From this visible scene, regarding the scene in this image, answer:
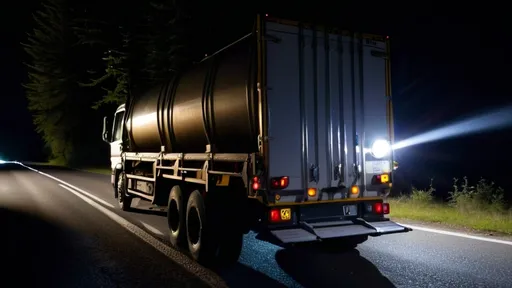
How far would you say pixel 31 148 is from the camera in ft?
337

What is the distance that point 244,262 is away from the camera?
20.6 feet

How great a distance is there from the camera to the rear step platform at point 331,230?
5473 mm

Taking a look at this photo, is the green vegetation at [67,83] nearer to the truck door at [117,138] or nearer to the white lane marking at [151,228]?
the truck door at [117,138]

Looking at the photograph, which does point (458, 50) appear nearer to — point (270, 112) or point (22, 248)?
point (270, 112)

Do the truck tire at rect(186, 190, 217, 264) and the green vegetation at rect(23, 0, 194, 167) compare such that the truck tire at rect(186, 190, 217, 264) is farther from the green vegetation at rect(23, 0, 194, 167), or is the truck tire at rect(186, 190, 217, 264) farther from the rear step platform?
the green vegetation at rect(23, 0, 194, 167)

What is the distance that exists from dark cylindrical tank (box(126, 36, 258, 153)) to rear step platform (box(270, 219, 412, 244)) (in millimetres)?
1164

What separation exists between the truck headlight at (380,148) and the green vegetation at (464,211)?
9.76 ft

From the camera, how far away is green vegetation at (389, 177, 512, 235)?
8383mm

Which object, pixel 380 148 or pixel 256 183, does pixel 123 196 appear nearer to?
pixel 256 183

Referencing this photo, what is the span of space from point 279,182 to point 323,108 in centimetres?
122

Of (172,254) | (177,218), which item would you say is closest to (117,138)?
(177,218)

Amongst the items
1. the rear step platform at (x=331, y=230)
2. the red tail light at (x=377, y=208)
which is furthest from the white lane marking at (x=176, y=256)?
the red tail light at (x=377, y=208)

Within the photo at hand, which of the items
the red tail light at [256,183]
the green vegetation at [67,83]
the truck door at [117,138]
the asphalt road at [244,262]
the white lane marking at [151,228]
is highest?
the green vegetation at [67,83]

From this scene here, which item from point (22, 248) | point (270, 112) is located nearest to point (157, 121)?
point (22, 248)
